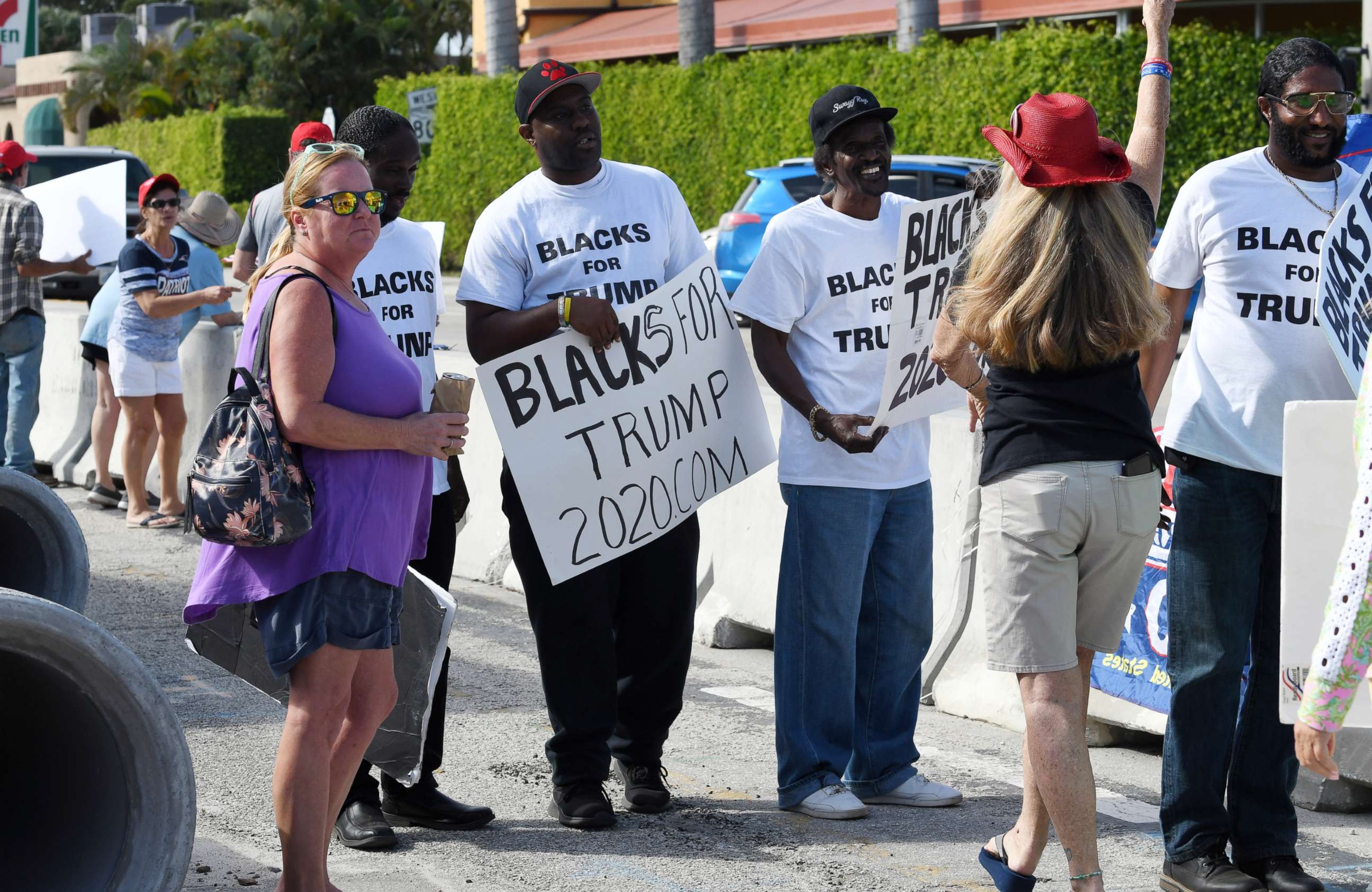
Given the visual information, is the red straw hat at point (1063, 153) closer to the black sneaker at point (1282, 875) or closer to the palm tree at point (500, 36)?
the black sneaker at point (1282, 875)

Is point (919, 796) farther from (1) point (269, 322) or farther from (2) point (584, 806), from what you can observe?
(1) point (269, 322)

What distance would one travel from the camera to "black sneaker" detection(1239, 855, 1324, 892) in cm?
438

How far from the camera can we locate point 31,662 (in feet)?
12.4

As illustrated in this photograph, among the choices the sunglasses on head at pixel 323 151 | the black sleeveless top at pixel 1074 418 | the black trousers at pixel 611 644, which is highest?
the sunglasses on head at pixel 323 151

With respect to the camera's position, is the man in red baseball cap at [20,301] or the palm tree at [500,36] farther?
the palm tree at [500,36]

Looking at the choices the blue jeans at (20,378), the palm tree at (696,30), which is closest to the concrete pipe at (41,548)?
the blue jeans at (20,378)

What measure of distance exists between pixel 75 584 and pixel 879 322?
7.97 feet

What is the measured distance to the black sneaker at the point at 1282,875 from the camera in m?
4.38

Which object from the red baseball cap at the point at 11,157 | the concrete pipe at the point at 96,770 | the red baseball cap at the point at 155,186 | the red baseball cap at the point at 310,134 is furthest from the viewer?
the red baseball cap at the point at 11,157

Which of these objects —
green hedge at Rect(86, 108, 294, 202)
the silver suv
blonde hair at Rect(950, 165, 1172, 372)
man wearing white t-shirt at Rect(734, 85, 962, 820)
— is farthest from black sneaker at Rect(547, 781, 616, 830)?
green hedge at Rect(86, 108, 294, 202)

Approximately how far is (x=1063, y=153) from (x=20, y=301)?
26.1ft

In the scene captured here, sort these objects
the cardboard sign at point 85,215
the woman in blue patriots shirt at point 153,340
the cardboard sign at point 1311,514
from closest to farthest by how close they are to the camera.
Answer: the cardboard sign at point 1311,514, the woman in blue patriots shirt at point 153,340, the cardboard sign at point 85,215

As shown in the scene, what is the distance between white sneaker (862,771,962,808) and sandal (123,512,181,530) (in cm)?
596

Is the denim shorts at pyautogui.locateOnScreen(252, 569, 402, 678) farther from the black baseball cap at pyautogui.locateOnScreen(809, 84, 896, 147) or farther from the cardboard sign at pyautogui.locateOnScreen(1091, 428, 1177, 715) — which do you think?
the cardboard sign at pyautogui.locateOnScreen(1091, 428, 1177, 715)
